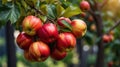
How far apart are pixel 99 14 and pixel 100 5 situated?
0.18 m

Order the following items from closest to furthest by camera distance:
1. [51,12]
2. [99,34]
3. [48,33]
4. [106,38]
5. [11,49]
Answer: [48,33] < [51,12] < [11,49] < [106,38] < [99,34]

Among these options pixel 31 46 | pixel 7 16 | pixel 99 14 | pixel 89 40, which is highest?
pixel 7 16

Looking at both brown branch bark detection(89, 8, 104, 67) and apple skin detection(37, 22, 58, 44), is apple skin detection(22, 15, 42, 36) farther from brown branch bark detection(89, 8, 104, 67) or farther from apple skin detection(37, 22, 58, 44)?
brown branch bark detection(89, 8, 104, 67)

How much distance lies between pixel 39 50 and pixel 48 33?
82 millimetres

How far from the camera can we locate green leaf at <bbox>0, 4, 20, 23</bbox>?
1.60 m

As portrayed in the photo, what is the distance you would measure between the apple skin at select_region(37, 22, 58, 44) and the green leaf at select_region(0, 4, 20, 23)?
0.16 meters

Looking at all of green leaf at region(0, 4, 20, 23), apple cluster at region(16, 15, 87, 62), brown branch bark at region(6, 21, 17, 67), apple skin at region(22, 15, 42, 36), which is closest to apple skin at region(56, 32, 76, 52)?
apple cluster at region(16, 15, 87, 62)

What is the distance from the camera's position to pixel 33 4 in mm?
1642

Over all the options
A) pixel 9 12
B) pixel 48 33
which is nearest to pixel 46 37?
pixel 48 33

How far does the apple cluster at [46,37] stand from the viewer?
148cm

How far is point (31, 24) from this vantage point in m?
1.49

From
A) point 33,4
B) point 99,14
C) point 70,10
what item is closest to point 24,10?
point 33,4

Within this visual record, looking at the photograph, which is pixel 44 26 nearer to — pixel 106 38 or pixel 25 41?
pixel 25 41

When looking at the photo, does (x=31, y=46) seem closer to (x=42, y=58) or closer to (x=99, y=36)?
(x=42, y=58)
